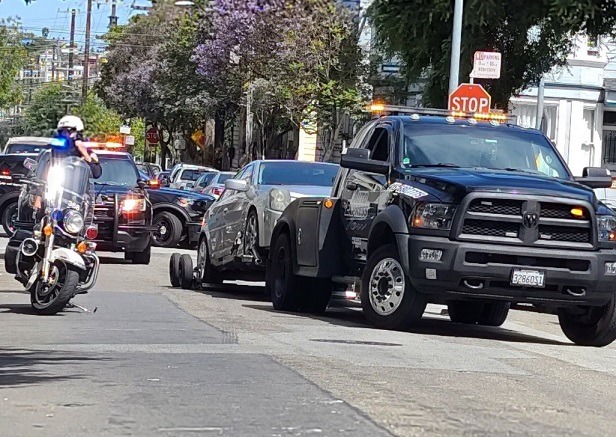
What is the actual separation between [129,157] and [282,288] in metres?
10.4

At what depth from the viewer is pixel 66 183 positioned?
14500 millimetres

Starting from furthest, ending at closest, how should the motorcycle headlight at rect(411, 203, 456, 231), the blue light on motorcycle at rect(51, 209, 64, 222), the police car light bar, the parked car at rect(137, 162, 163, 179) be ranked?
the parked car at rect(137, 162, 163, 179), the police car light bar, the blue light on motorcycle at rect(51, 209, 64, 222), the motorcycle headlight at rect(411, 203, 456, 231)

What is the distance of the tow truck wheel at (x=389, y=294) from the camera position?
1315 cm

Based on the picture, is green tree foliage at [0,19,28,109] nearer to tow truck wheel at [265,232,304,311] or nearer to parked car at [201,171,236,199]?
parked car at [201,171,236,199]

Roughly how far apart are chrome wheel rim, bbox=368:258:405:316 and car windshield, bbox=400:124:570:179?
3.94 feet

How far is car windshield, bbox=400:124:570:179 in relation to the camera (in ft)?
46.6

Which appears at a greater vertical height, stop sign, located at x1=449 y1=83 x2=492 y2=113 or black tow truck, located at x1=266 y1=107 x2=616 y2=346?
stop sign, located at x1=449 y1=83 x2=492 y2=113

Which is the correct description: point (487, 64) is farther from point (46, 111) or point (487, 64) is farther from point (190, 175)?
point (46, 111)

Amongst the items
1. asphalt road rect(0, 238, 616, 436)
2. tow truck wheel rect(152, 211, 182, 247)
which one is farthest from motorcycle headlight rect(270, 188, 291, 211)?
tow truck wheel rect(152, 211, 182, 247)

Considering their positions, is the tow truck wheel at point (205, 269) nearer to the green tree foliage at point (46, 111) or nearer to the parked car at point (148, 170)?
the parked car at point (148, 170)

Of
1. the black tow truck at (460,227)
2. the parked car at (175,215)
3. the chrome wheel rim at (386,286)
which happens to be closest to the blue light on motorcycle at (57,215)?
the black tow truck at (460,227)

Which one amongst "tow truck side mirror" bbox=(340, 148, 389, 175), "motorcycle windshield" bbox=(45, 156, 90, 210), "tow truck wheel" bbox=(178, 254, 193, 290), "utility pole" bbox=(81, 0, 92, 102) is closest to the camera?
"tow truck side mirror" bbox=(340, 148, 389, 175)

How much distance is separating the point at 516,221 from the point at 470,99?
952cm

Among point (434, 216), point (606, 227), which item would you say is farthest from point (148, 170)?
point (606, 227)
